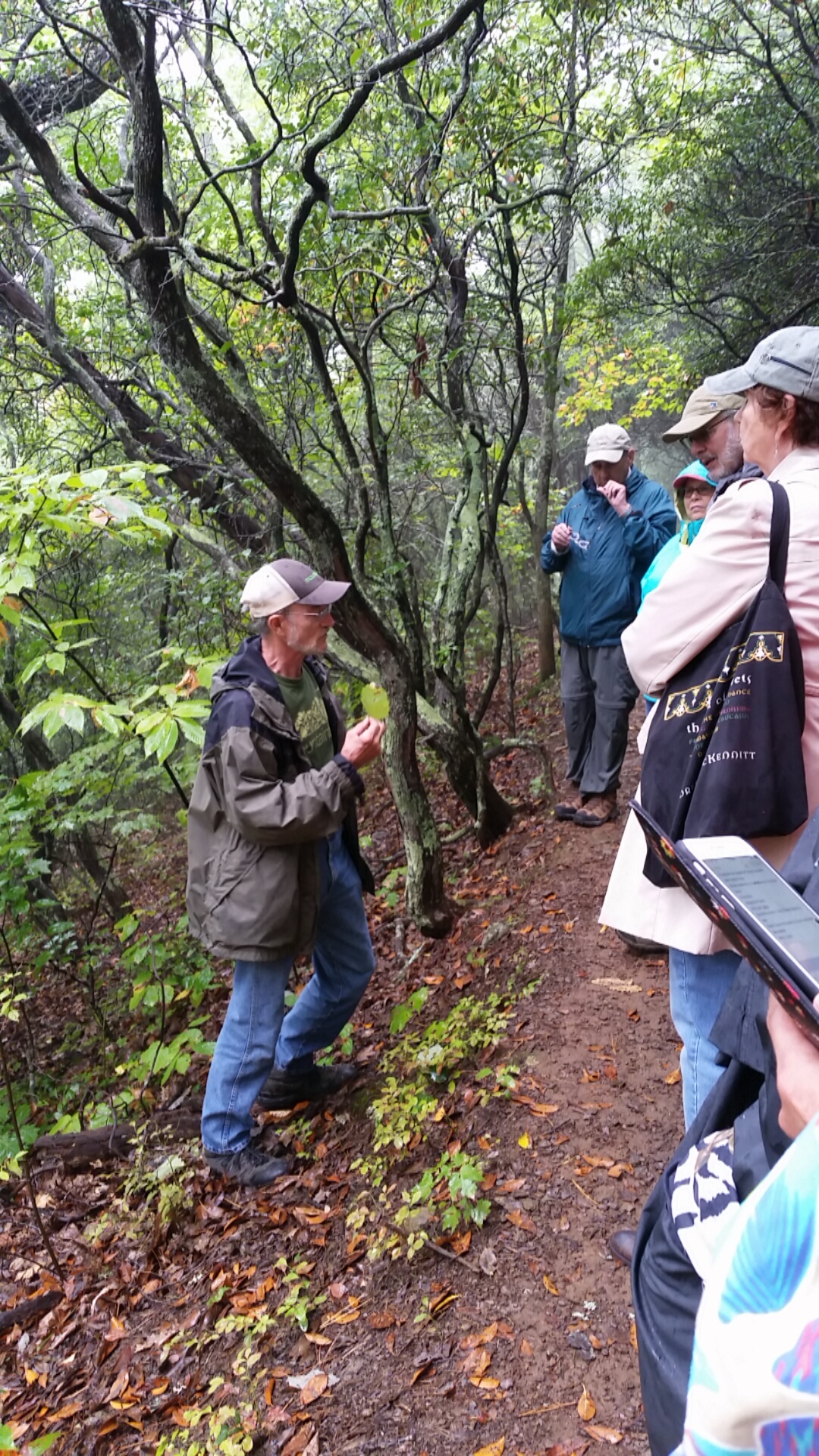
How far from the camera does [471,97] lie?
5160mm

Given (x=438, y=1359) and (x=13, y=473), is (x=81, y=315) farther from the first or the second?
(x=438, y=1359)

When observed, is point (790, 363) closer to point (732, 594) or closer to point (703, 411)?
point (732, 594)

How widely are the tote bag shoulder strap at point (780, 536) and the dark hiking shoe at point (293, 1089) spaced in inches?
127

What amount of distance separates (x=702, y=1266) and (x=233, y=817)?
2259 mm

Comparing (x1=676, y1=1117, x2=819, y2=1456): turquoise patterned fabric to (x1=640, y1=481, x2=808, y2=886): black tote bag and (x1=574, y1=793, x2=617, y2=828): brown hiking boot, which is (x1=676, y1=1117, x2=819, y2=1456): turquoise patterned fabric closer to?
(x1=640, y1=481, x2=808, y2=886): black tote bag

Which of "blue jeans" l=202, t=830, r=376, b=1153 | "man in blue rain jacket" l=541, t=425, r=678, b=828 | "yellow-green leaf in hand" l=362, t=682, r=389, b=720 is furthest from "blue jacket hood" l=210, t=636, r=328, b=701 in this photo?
"man in blue rain jacket" l=541, t=425, r=678, b=828

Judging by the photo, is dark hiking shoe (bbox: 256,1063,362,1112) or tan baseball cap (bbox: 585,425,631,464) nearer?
dark hiking shoe (bbox: 256,1063,362,1112)

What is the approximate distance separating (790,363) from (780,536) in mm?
419

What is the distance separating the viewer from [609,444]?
4.61m

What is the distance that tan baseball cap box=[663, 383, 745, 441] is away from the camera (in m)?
3.16

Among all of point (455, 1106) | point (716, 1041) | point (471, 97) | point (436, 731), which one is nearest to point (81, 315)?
point (471, 97)

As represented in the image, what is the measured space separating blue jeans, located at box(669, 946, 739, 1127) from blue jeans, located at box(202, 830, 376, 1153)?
1.77m

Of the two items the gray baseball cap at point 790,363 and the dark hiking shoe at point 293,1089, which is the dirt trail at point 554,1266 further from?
the gray baseball cap at point 790,363

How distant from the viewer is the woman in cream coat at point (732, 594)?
1.77 metres
